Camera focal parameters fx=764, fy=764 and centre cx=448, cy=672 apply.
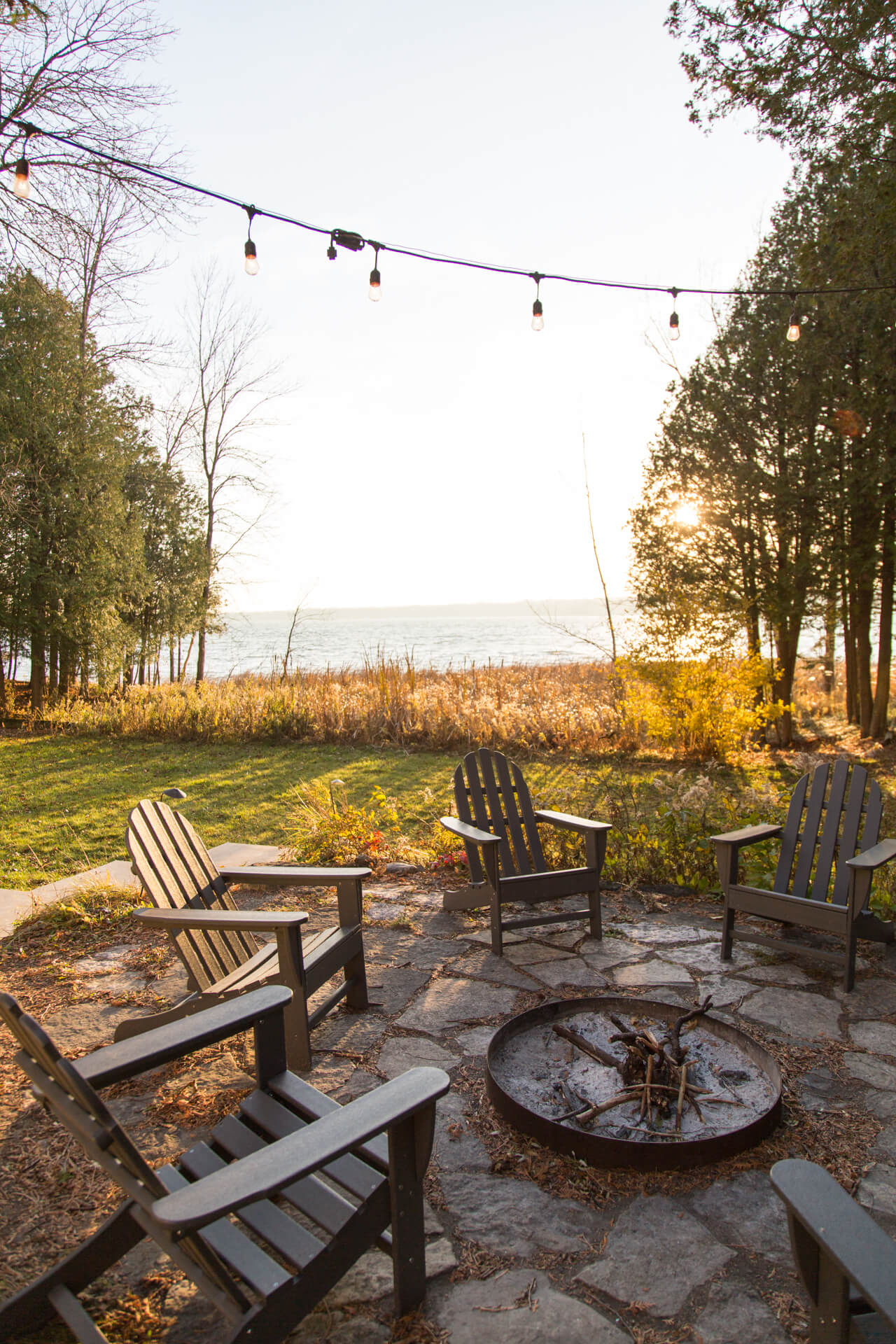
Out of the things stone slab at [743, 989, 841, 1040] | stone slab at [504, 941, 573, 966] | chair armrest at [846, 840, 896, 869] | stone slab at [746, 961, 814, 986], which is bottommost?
stone slab at [504, 941, 573, 966]

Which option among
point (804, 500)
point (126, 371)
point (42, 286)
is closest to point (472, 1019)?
point (804, 500)

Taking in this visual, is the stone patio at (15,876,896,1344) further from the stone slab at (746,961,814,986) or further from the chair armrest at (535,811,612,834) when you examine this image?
the chair armrest at (535,811,612,834)

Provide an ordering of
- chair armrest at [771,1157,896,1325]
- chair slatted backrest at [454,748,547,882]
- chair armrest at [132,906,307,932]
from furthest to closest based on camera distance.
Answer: chair slatted backrest at [454,748,547,882]
chair armrest at [132,906,307,932]
chair armrest at [771,1157,896,1325]

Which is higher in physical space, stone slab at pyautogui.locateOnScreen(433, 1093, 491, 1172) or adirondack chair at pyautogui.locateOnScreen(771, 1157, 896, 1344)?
adirondack chair at pyautogui.locateOnScreen(771, 1157, 896, 1344)

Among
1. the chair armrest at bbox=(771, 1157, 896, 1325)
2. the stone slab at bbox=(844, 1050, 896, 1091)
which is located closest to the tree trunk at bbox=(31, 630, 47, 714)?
the stone slab at bbox=(844, 1050, 896, 1091)

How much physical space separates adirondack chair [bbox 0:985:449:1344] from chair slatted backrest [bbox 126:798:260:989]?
2.89 ft

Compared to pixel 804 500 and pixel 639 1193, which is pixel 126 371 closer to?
pixel 804 500

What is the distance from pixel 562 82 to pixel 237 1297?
630 centimetres

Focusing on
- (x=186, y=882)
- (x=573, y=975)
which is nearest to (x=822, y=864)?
(x=573, y=975)

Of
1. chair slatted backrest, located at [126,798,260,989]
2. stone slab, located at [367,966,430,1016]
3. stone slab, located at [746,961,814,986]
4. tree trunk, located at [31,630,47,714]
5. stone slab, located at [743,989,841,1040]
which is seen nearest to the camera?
chair slatted backrest, located at [126,798,260,989]

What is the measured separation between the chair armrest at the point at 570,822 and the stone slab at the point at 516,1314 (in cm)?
213

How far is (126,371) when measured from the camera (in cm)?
1424

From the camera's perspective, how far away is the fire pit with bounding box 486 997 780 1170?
2055 mm

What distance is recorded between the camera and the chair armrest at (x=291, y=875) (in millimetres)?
2902
